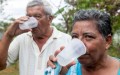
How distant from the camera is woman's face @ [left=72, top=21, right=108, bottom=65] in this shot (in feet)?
6.15

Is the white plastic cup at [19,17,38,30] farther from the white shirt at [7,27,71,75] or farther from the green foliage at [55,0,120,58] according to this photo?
the green foliage at [55,0,120,58]

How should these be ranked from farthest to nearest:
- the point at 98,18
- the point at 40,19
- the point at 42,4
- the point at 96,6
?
the point at 96,6, the point at 42,4, the point at 40,19, the point at 98,18

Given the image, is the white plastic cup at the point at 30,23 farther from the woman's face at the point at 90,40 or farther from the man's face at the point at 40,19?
the woman's face at the point at 90,40

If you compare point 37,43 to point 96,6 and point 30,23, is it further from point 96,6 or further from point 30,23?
point 96,6

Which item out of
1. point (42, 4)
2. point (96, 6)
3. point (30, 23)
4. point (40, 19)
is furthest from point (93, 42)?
point (96, 6)

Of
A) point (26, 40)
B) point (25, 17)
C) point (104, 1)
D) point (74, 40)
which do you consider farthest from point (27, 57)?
point (104, 1)

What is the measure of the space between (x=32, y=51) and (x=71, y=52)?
4.22 feet

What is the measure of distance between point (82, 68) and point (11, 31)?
48.5 inches

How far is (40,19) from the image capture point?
10.0ft

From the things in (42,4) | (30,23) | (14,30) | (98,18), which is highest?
(98,18)

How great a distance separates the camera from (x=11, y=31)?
313 cm

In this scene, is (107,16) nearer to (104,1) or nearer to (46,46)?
(46,46)

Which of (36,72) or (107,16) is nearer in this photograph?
(107,16)

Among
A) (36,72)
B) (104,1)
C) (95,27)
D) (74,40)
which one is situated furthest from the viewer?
(104,1)
